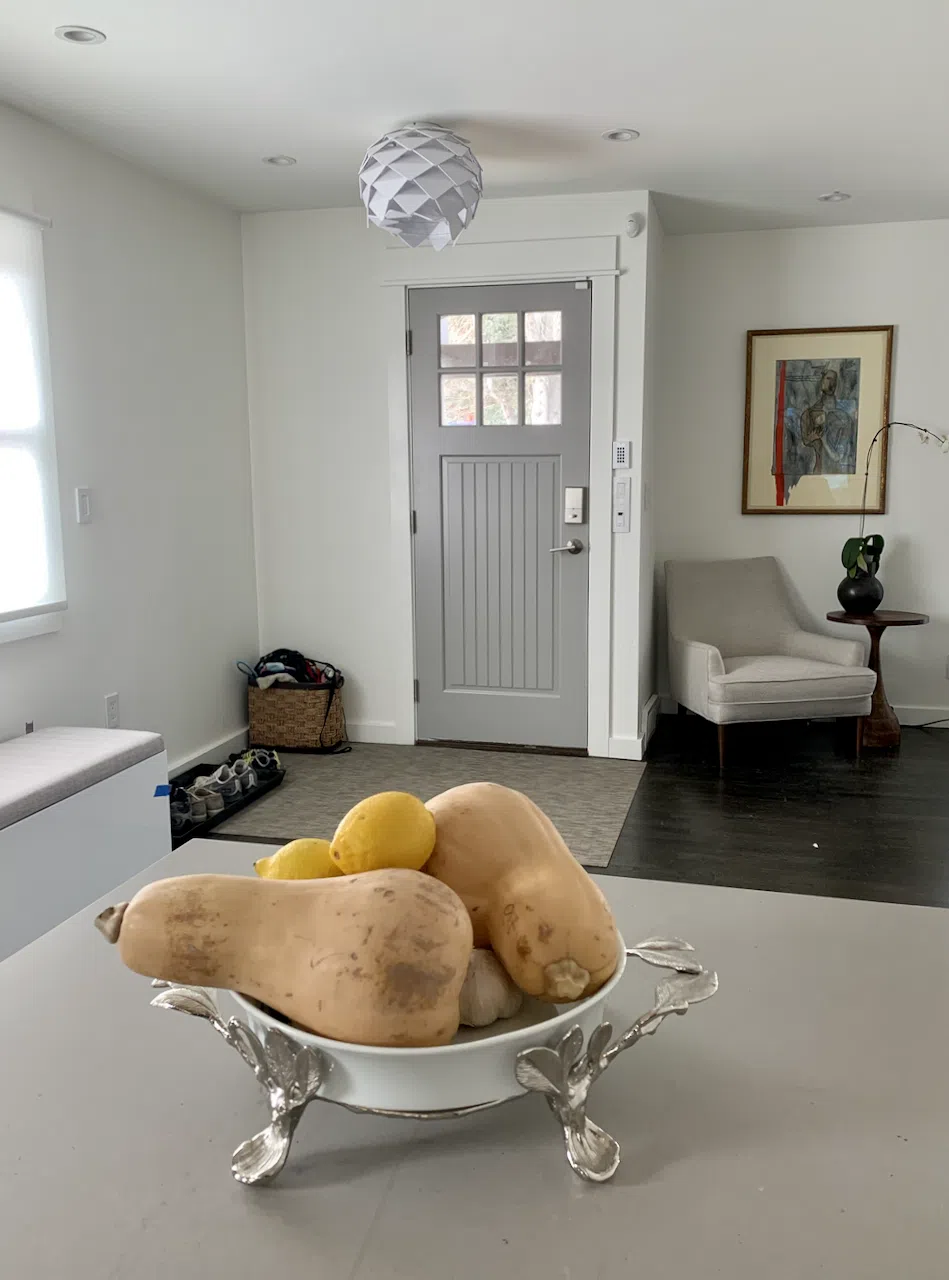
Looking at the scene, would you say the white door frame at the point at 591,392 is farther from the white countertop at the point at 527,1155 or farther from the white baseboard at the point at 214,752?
the white countertop at the point at 527,1155

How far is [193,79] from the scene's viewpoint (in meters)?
2.95

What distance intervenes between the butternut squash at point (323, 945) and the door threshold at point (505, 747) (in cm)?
389

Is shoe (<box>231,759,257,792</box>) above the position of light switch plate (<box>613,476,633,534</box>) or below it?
below

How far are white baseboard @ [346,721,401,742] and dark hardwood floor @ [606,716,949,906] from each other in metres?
1.20

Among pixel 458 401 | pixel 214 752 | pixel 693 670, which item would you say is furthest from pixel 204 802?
pixel 693 670

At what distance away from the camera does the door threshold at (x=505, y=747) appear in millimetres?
4613

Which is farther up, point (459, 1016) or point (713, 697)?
point (459, 1016)

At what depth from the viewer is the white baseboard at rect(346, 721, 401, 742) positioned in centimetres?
484

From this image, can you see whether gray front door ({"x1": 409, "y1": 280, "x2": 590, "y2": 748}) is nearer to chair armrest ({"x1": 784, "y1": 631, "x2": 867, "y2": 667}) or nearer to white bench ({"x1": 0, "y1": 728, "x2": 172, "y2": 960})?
chair armrest ({"x1": 784, "y1": 631, "x2": 867, "y2": 667})

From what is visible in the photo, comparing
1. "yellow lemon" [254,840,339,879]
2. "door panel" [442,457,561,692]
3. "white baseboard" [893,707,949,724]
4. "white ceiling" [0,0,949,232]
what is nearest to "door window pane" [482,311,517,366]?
"door panel" [442,457,561,692]

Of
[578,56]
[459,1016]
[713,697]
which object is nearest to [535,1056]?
[459,1016]

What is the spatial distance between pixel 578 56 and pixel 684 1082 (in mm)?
2727

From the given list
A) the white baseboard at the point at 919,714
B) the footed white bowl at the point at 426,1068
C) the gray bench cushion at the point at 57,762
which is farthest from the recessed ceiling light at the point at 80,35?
the white baseboard at the point at 919,714

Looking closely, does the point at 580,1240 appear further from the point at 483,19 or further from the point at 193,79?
the point at 193,79
